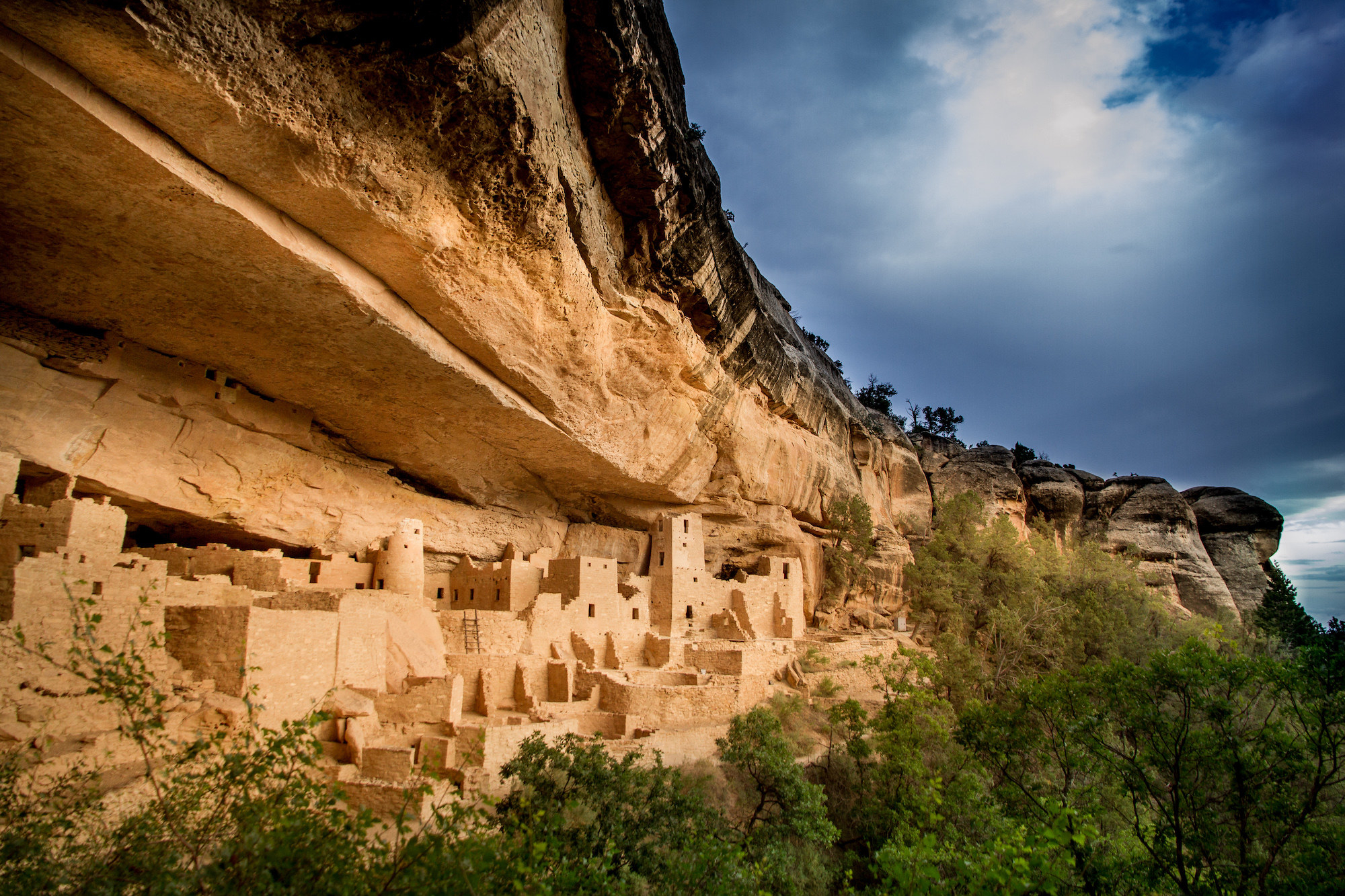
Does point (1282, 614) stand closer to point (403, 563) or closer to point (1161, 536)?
point (1161, 536)

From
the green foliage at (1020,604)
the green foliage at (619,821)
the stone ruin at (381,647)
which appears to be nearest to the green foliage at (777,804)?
the stone ruin at (381,647)

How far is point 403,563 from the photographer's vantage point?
15062 millimetres

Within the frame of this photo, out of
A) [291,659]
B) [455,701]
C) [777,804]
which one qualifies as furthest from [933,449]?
[291,659]

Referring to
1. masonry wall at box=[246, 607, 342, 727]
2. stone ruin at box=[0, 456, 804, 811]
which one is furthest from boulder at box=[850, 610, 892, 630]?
masonry wall at box=[246, 607, 342, 727]

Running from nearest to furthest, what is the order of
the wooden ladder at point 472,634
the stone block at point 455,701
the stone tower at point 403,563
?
the stone block at point 455,701, the wooden ladder at point 472,634, the stone tower at point 403,563

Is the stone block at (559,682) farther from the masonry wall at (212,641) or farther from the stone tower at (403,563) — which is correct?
the masonry wall at (212,641)

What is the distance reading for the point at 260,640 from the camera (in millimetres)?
9359

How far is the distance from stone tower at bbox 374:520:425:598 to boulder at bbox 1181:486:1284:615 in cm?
3771

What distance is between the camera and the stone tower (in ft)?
49.1

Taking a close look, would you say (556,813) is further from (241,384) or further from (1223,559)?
(1223,559)

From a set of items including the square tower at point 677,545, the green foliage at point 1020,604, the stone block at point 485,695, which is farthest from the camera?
the green foliage at point 1020,604

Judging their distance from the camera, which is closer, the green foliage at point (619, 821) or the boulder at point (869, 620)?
the green foliage at point (619, 821)

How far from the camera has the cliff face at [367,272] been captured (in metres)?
8.24

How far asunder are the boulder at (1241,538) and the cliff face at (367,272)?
29067mm
